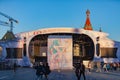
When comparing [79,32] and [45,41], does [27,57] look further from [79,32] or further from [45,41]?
[79,32]

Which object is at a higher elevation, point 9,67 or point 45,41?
point 45,41

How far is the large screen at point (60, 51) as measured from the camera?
2820 inches

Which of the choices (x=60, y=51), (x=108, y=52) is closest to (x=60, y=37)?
(x=60, y=51)

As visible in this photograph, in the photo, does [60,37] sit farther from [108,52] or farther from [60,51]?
[108,52]

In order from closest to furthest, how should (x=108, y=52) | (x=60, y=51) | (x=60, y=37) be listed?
(x=60, y=51) < (x=60, y=37) < (x=108, y=52)

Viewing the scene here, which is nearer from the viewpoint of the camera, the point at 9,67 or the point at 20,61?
the point at 9,67

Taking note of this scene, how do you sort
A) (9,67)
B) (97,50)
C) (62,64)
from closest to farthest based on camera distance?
1. (9,67)
2. (62,64)
3. (97,50)

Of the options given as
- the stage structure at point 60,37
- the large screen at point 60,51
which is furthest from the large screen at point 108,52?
the large screen at point 60,51

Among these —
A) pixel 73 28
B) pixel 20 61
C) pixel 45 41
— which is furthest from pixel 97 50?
pixel 20 61

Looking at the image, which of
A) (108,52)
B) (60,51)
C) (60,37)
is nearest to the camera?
(60,51)

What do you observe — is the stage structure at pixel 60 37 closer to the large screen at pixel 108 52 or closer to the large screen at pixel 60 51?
the large screen at pixel 108 52

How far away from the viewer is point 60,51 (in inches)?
2844

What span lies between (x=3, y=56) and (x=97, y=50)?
862 inches

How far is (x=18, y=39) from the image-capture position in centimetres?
8056
